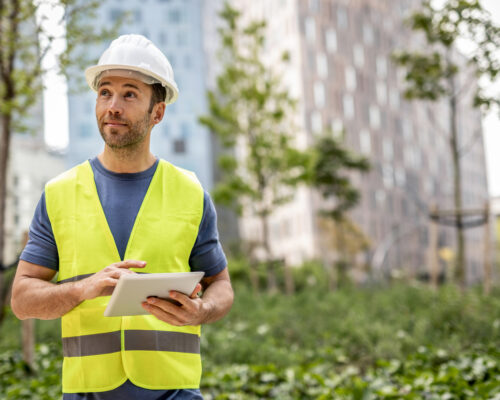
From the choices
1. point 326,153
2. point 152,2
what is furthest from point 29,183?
point 152,2

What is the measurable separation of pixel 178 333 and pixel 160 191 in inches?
19.2

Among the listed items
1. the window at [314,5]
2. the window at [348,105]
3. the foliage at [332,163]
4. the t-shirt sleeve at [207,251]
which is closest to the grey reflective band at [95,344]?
the t-shirt sleeve at [207,251]

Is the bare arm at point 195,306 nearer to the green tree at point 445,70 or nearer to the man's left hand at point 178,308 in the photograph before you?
the man's left hand at point 178,308

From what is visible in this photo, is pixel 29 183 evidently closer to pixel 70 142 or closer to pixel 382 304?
pixel 70 142

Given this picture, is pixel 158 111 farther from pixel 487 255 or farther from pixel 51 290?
pixel 487 255

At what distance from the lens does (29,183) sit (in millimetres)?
39969

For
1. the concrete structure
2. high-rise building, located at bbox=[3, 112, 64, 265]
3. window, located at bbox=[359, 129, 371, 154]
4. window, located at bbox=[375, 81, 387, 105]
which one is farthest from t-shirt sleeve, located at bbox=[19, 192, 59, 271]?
window, located at bbox=[375, 81, 387, 105]

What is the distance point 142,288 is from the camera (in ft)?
5.69

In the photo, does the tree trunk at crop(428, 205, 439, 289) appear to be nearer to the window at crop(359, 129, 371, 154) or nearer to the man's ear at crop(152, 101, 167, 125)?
the man's ear at crop(152, 101, 167, 125)

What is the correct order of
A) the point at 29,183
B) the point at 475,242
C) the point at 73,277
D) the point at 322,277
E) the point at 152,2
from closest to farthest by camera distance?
the point at 73,277, the point at 322,277, the point at 29,183, the point at 152,2, the point at 475,242

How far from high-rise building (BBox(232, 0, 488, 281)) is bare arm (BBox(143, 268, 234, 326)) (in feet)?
177

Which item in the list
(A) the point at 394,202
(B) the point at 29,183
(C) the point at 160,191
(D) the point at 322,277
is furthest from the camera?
(A) the point at 394,202

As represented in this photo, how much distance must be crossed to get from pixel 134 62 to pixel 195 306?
836mm

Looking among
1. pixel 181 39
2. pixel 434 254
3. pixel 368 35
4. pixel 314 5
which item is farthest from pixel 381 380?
pixel 368 35
